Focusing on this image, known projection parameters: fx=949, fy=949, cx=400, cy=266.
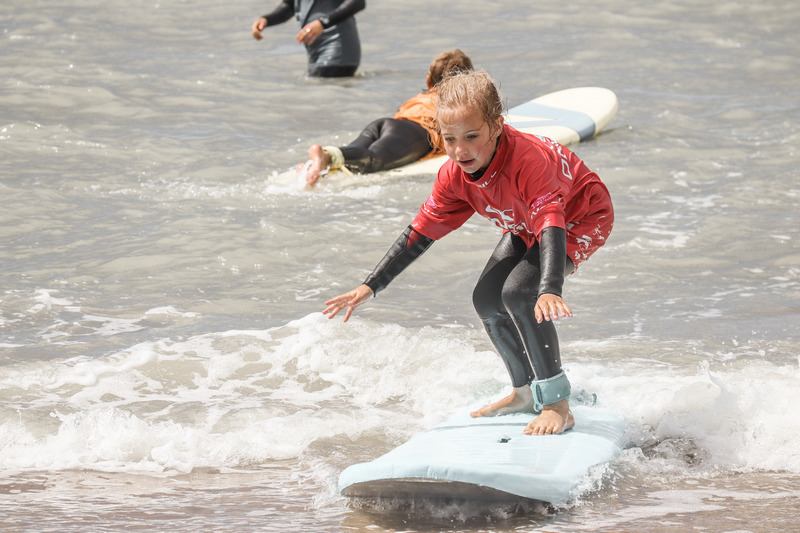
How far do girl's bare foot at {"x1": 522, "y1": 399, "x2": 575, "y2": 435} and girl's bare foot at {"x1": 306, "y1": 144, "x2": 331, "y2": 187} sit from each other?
13.3 ft

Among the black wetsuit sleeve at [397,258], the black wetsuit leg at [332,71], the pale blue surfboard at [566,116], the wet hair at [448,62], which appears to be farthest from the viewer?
the black wetsuit leg at [332,71]

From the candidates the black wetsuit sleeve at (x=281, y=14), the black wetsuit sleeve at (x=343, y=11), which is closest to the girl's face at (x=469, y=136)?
the black wetsuit sleeve at (x=343, y=11)

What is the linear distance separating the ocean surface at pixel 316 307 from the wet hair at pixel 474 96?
1.16 meters

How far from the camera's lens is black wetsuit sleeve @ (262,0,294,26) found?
10047 millimetres

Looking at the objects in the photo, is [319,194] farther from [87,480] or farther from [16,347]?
[87,480]

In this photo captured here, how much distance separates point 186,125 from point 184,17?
6.31 meters

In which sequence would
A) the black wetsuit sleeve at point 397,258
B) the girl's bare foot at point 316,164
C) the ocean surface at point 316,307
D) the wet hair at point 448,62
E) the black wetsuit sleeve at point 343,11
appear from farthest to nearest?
the black wetsuit sleeve at point 343,11 < the girl's bare foot at point 316,164 < the wet hair at point 448,62 < the black wetsuit sleeve at point 397,258 < the ocean surface at point 316,307

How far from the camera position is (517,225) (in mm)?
3176

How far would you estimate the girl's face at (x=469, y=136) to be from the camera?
2908 millimetres

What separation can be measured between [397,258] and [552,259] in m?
0.64

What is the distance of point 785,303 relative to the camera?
16.1 feet

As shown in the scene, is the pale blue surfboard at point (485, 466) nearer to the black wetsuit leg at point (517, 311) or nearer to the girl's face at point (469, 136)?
the black wetsuit leg at point (517, 311)

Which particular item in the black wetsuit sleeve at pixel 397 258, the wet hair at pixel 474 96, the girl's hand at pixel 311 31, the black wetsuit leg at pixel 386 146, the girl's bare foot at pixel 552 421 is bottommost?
the girl's bare foot at pixel 552 421

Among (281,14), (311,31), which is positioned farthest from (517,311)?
(281,14)
